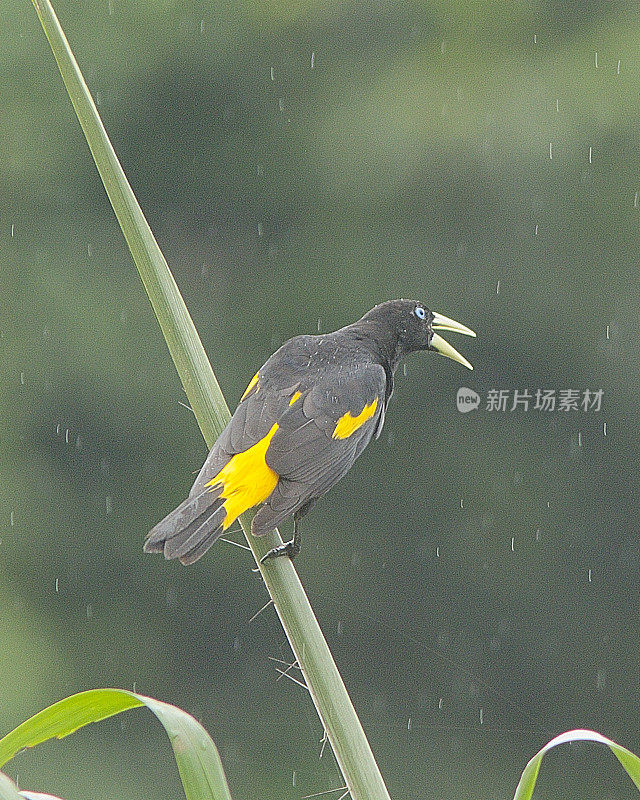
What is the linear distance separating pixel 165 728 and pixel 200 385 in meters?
0.24

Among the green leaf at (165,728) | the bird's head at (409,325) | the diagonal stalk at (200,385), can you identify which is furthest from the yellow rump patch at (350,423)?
the green leaf at (165,728)

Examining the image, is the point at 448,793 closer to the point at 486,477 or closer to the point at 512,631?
the point at 512,631

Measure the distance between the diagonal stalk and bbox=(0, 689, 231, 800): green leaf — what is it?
82 mm

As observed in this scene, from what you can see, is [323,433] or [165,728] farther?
[323,433]

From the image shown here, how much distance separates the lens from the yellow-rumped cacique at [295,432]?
2.43 ft

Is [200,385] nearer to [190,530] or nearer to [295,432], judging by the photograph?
[190,530]

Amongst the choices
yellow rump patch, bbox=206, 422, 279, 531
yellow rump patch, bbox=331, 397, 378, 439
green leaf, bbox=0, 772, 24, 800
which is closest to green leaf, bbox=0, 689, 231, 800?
green leaf, bbox=0, 772, 24, 800

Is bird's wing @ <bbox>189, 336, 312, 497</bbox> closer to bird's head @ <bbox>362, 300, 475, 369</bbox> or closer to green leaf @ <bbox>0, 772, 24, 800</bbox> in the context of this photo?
bird's head @ <bbox>362, 300, 475, 369</bbox>

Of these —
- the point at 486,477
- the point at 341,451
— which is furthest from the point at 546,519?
the point at 341,451

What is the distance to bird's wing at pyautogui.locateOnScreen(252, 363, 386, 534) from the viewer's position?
878mm

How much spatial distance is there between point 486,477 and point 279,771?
1.35 metres

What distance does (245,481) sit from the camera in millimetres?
817

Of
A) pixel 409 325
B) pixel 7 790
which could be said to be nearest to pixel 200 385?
pixel 7 790

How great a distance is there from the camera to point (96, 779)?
368 cm
